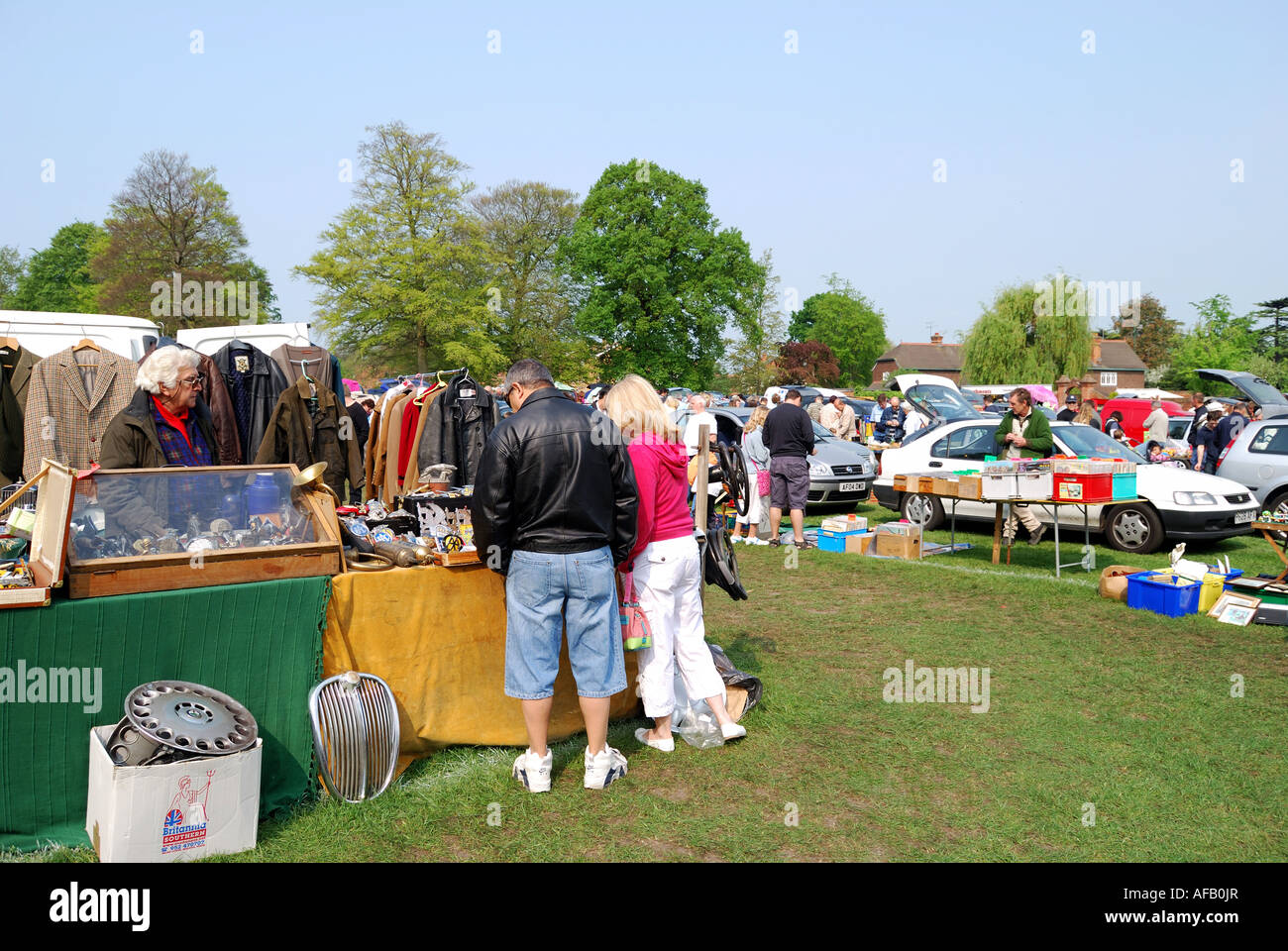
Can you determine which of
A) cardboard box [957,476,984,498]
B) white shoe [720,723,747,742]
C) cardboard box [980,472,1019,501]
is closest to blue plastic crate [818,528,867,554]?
cardboard box [957,476,984,498]

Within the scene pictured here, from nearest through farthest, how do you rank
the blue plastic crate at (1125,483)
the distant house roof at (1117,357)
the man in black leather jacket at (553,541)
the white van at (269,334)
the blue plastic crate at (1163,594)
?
the man in black leather jacket at (553,541) → the blue plastic crate at (1163,594) → the blue plastic crate at (1125,483) → the white van at (269,334) → the distant house roof at (1117,357)

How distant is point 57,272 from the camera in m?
61.9

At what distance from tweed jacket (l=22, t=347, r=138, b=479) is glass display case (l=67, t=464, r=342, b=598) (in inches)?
106

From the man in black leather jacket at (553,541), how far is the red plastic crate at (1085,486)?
627cm

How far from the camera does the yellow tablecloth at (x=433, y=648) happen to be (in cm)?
450

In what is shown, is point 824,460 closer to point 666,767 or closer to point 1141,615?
point 1141,615

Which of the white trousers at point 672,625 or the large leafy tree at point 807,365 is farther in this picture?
the large leafy tree at point 807,365

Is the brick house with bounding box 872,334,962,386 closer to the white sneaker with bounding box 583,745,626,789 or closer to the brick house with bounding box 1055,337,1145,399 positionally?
the brick house with bounding box 1055,337,1145,399

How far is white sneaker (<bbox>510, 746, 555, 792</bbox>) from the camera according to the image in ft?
14.8

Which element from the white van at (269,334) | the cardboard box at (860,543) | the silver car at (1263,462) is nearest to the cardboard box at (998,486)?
the cardboard box at (860,543)

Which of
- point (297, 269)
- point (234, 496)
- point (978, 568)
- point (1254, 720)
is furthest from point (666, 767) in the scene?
point (297, 269)

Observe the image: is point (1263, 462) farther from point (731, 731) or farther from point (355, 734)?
point (355, 734)

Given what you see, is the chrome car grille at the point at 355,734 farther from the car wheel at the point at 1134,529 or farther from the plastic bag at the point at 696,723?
the car wheel at the point at 1134,529

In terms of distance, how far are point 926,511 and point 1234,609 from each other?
17.8 feet
